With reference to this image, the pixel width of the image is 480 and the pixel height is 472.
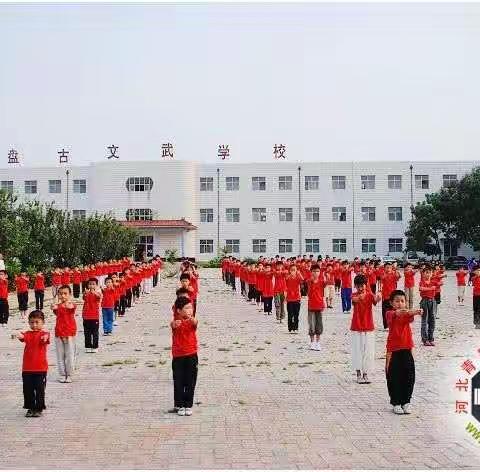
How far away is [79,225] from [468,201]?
26497mm

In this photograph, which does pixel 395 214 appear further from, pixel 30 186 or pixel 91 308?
pixel 91 308

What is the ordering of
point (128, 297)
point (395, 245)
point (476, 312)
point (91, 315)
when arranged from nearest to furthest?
point (91, 315), point (476, 312), point (128, 297), point (395, 245)

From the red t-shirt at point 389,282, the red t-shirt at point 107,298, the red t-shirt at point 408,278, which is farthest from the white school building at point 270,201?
the red t-shirt at point 107,298

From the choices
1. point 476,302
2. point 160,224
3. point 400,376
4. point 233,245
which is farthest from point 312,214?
point 400,376

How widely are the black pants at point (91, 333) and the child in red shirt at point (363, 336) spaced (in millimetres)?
4987

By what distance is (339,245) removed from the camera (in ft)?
179

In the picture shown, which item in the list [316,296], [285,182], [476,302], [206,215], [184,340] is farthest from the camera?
[206,215]

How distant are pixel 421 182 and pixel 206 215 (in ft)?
51.7

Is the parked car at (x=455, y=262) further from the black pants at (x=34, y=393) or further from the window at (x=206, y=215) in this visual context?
the black pants at (x=34, y=393)

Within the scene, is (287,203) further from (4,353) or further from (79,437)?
(79,437)

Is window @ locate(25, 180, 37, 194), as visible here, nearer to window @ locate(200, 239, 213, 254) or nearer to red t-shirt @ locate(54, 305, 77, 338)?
window @ locate(200, 239, 213, 254)

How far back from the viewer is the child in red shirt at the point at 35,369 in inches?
308

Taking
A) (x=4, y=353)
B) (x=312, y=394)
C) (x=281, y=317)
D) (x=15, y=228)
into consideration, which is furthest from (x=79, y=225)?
(x=312, y=394)

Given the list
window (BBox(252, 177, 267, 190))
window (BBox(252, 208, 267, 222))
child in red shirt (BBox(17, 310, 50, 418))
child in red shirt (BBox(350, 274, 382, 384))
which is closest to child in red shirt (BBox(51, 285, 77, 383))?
child in red shirt (BBox(17, 310, 50, 418))
